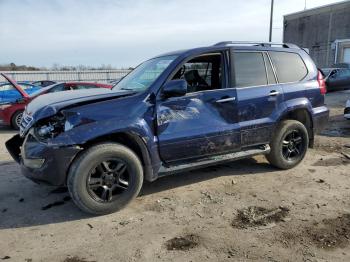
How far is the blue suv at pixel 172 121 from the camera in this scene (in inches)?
166

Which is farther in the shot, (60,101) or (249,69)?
(249,69)

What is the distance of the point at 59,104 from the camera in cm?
430

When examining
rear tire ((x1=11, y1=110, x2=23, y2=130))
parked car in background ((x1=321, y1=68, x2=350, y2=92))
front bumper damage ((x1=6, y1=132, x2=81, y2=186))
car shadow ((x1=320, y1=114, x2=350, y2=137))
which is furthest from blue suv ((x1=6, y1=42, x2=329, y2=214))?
parked car in background ((x1=321, y1=68, x2=350, y2=92))

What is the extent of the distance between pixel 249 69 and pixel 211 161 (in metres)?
1.45

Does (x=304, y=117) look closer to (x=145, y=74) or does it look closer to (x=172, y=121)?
(x=172, y=121)

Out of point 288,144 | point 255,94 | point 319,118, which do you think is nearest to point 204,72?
point 255,94

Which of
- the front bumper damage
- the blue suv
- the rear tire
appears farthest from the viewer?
the rear tire

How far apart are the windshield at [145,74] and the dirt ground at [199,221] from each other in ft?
4.67

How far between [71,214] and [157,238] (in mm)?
1207

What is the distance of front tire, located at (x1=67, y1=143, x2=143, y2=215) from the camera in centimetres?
420

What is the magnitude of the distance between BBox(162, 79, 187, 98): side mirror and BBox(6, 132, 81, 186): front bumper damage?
49.0 inches

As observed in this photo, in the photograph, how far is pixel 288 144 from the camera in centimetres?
598

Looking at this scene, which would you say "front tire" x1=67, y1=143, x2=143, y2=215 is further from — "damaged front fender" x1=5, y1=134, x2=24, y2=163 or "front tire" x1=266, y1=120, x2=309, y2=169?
"front tire" x1=266, y1=120, x2=309, y2=169

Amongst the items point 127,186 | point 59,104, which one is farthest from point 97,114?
point 127,186
